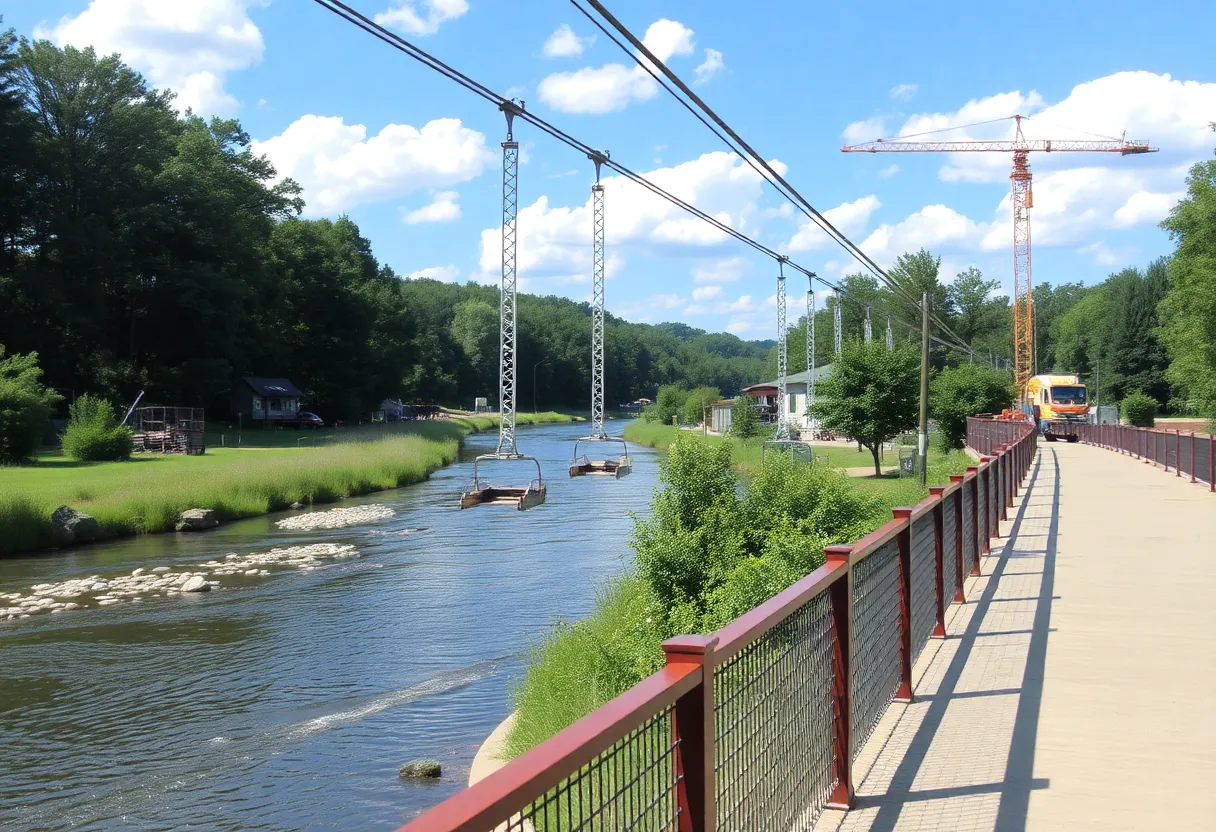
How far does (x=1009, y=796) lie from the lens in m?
5.44

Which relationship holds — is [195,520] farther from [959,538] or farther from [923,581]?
[923,581]

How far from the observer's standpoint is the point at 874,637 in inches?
254

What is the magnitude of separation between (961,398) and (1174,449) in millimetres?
22025

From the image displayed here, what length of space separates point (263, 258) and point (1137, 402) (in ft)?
197

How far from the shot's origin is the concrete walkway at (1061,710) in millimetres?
5312

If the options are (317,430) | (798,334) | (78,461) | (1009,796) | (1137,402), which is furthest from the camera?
(798,334)

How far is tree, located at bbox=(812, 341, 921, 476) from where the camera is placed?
143ft

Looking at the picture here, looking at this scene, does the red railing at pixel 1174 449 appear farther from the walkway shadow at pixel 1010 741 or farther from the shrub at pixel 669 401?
the shrub at pixel 669 401

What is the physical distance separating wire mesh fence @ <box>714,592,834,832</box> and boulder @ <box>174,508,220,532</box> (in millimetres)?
28900

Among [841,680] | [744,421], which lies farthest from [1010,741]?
[744,421]

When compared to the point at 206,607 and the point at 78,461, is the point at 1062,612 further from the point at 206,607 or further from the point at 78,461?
the point at 78,461

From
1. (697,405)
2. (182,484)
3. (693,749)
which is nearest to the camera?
(693,749)

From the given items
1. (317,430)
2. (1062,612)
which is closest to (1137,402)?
(317,430)

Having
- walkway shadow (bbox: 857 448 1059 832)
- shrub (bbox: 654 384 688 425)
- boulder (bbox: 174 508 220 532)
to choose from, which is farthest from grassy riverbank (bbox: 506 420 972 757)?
shrub (bbox: 654 384 688 425)
